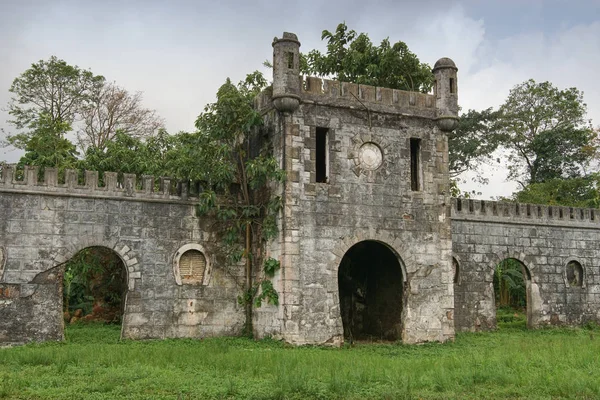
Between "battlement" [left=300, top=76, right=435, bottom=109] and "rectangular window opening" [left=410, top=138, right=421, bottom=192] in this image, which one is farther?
"rectangular window opening" [left=410, top=138, right=421, bottom=192]

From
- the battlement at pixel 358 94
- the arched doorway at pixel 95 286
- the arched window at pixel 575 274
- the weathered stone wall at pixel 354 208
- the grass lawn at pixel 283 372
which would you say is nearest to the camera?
the grass lawn at pixel 283 372

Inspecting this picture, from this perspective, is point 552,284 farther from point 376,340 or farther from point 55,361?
point 55,361

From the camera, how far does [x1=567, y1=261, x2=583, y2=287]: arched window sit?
72.8ft

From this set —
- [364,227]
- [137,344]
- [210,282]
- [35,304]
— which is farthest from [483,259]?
[35,304]

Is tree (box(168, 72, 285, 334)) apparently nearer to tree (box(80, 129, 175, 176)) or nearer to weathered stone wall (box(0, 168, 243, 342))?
weathered stone wall (box(0, 168, 243, 342))

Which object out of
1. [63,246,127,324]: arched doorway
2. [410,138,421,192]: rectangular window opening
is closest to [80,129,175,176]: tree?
[63,246,127,324]: arched doorway

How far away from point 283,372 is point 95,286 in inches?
463

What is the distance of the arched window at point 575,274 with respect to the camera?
2219 centimetres

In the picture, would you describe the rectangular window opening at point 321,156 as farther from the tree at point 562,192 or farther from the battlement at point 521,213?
the tree at point 562,192

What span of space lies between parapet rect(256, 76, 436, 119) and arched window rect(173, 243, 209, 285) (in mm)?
3912

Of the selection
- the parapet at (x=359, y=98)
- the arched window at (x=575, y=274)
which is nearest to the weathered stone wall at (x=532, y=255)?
the arched window at (x=575, y=274)

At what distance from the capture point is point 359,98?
16.8 meters

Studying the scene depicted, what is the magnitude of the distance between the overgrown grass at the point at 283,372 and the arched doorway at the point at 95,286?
14.9ft

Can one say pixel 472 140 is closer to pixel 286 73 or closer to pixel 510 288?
pixel 510 288
